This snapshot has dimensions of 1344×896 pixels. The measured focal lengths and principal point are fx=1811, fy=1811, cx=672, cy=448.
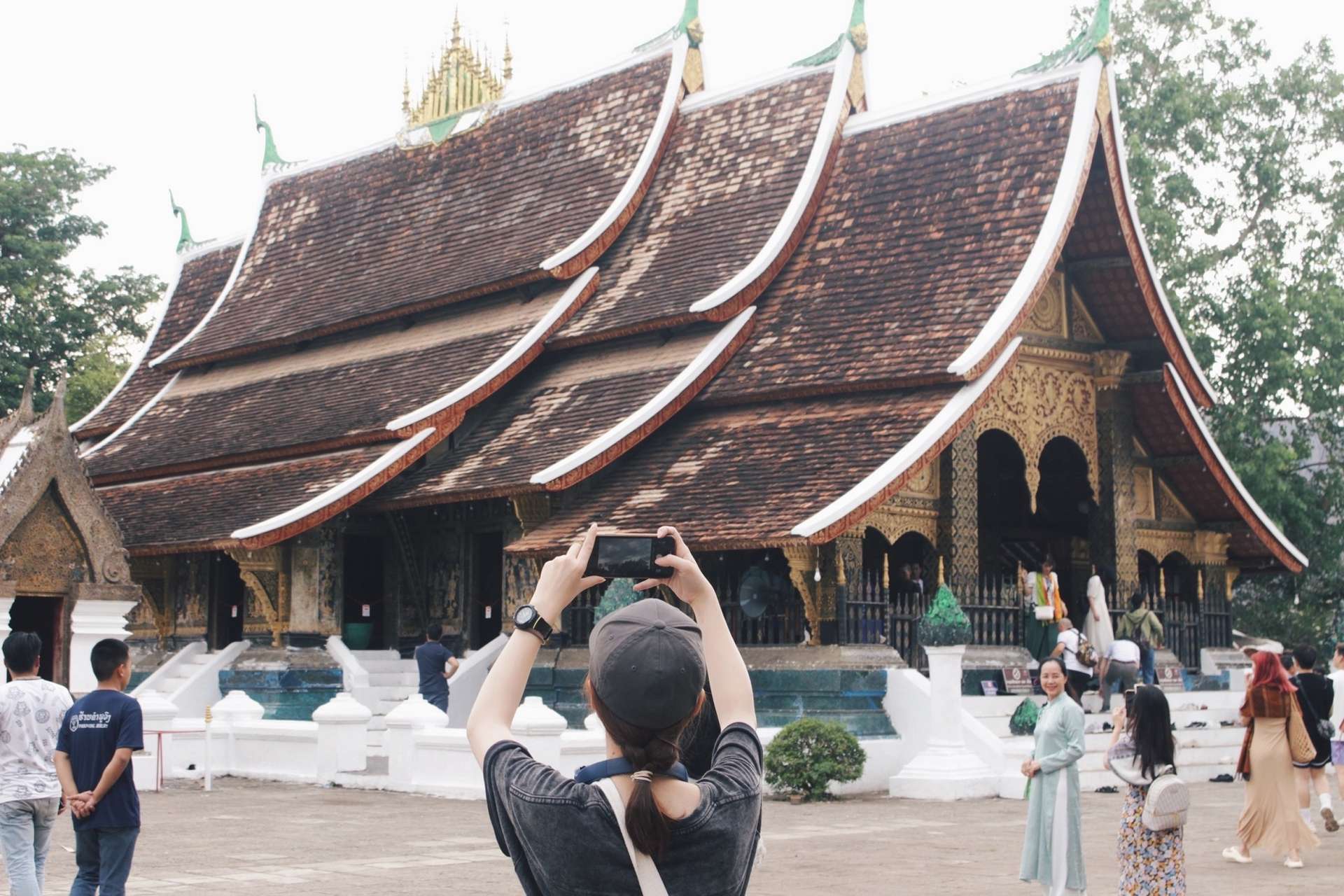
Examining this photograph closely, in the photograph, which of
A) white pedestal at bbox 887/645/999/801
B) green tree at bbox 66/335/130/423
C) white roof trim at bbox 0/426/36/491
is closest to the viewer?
white pedestal at bbox 887/645/999/801

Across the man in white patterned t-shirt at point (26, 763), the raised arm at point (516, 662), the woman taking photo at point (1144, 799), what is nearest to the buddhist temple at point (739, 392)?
the woman taking photo at point (1144, 799)

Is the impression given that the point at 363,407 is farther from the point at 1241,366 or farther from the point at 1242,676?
the point at 1241,366

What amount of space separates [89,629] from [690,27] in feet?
33.4

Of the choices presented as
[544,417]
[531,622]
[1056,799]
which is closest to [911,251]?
[544,417]

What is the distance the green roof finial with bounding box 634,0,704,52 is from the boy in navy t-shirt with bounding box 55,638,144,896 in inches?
582

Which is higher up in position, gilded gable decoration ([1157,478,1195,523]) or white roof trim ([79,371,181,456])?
white roof trim ([79,371,181,456])

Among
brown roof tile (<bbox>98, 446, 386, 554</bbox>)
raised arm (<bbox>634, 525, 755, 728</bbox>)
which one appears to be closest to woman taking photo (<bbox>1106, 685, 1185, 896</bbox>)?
raised arm (<bbox>634, 525, 755, 728</bbox>)

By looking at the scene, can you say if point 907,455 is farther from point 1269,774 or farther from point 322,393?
point 322,393

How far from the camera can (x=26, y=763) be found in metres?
6.88

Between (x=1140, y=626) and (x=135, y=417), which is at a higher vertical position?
(x=135, y=417)

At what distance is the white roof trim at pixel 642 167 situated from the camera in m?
19.1

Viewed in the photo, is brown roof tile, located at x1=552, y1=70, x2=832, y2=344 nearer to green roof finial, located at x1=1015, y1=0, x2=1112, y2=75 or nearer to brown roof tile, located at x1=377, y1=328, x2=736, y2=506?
brown roof tile, located at x1=377, y1=328, x2=736, y2=506

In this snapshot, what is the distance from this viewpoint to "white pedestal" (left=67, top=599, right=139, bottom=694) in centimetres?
1309

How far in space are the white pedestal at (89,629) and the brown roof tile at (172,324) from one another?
1056 cm
